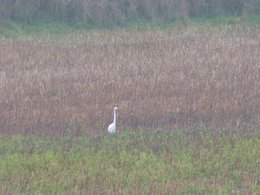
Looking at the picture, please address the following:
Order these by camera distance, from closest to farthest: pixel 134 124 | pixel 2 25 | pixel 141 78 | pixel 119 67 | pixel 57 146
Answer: pixel 57 146 → pixel 134 124 → pixel 141 78 → pixel 119 67 → pixel 2 25

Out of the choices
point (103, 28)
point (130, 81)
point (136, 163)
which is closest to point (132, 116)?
point (136, 163)

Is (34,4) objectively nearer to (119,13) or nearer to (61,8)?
(61,8)

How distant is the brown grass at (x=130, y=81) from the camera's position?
44.5 feet

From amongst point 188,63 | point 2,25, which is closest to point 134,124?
point 188,63

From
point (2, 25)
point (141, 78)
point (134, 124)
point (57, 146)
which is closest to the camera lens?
point (57, 146)

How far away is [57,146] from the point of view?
11.6m

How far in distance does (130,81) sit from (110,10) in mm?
10974

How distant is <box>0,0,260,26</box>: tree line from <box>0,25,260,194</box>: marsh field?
4393 millimetres

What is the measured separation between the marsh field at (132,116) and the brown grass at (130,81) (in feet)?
0.07

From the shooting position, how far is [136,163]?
35.6 ft

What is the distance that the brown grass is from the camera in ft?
44.5

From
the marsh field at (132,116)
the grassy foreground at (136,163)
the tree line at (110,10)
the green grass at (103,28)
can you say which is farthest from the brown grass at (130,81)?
the tree line at (110,10)

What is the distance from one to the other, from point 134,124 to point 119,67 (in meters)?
5.30

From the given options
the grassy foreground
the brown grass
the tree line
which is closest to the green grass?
the tree line
